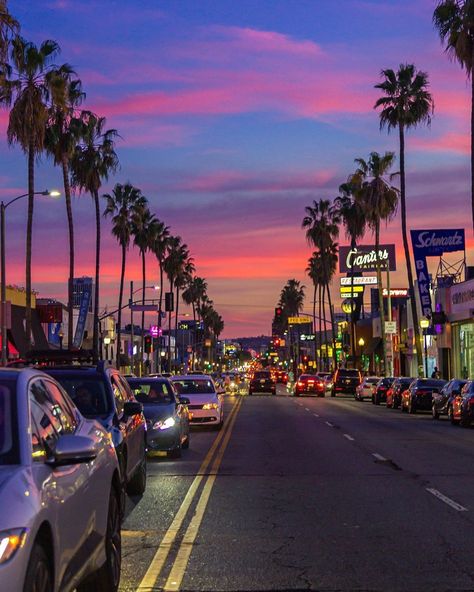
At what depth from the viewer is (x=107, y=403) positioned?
10977 mm

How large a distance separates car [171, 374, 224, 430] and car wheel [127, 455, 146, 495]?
1218 cm

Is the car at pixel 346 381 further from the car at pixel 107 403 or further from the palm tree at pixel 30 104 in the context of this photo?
the car at pixel 107 403

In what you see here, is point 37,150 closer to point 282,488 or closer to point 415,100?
point 415,100

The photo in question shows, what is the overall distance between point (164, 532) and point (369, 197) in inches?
2203

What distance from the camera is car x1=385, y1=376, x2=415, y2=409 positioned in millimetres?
43594

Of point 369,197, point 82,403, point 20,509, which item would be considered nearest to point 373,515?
point 82,403

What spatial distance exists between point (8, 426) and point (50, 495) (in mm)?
524

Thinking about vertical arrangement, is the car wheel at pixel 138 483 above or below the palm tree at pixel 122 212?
below

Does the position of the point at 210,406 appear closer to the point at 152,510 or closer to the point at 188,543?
the point at 152,510

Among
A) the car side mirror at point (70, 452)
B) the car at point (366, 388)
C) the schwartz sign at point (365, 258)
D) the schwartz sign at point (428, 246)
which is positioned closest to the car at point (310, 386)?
the car at point (366, 388)

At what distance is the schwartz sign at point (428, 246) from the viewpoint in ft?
180

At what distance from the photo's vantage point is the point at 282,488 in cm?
1330

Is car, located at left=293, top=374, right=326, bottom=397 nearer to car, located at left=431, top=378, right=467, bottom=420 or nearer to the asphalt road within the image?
car, located at left=431, top=378, right=467, bottom=420

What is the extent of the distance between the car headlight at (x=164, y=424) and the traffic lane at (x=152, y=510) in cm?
68
